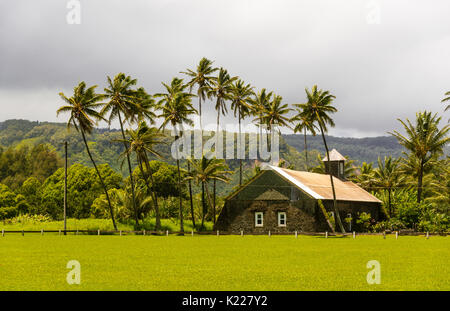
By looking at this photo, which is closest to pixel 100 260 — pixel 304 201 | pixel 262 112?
pixel 304 201

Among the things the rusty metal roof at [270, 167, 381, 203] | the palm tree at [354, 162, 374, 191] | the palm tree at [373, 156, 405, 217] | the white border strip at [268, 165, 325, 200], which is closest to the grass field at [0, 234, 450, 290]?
the white border strip at [268, 165, 325, 200]

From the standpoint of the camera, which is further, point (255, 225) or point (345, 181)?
point (345, 181)

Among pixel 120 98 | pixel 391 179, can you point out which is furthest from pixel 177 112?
pixel 391 179

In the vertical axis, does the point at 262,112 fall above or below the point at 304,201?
above

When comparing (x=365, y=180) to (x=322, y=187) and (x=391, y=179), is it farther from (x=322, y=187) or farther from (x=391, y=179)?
(x=322, y=187)

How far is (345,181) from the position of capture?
2719 inches

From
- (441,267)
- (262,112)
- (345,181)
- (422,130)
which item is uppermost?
(262,112)

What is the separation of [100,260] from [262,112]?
59.6 metres

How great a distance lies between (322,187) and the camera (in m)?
60.1

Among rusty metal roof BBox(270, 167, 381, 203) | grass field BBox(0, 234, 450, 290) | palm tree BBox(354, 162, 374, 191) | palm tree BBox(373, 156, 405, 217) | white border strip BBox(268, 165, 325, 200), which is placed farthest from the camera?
palm tree BBox(354, 162, 374, 191)

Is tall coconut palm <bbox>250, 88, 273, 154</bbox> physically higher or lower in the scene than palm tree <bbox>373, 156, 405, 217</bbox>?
higher

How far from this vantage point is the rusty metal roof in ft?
186

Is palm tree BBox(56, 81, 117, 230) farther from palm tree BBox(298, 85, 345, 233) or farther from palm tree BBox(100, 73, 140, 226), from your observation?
palm tree BBox(298, 85, 345, 233)
